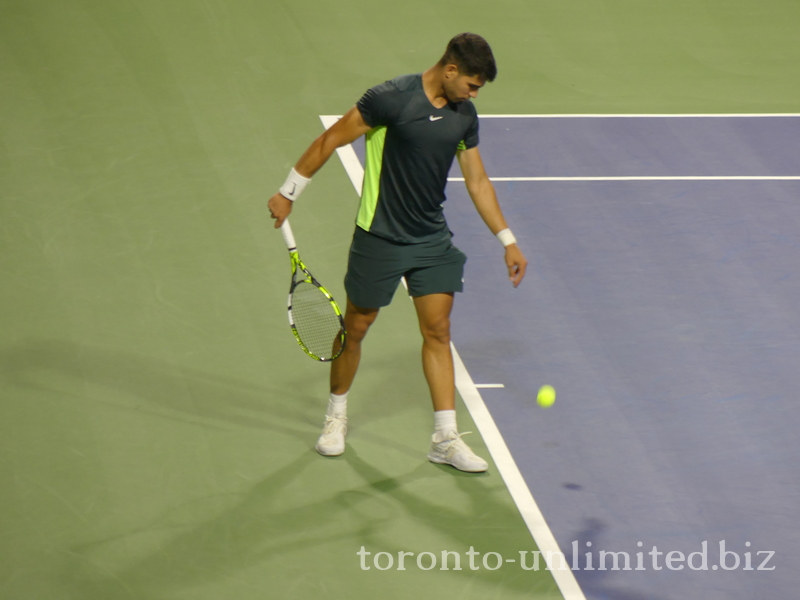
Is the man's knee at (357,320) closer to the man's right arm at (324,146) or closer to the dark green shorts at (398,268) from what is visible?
the dark green shorts at (398,268)

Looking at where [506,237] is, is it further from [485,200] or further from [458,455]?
[458,455]

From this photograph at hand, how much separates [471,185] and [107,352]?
2.50 meters

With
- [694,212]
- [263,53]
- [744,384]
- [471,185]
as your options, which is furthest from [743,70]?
[471,185]

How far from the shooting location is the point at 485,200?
206 inches

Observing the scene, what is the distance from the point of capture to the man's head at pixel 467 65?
4703 mm

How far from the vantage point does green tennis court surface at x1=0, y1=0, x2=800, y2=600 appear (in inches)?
191

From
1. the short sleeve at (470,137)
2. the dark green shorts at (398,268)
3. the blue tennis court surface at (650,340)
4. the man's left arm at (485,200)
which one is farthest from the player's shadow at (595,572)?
the short sleeve at (470,137)

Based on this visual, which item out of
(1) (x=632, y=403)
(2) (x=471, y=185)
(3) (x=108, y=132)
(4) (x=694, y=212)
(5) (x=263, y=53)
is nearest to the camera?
(2) (x=471, y=185)

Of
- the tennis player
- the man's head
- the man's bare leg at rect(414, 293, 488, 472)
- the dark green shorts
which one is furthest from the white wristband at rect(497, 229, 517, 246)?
the man's head

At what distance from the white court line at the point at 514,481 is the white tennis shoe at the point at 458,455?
0.14 metres

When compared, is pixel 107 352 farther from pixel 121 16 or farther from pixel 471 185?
pixel 121 16

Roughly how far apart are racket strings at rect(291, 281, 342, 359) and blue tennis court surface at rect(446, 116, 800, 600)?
101cm

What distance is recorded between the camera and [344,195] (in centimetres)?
836

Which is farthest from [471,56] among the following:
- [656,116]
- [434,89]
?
[656,116]
